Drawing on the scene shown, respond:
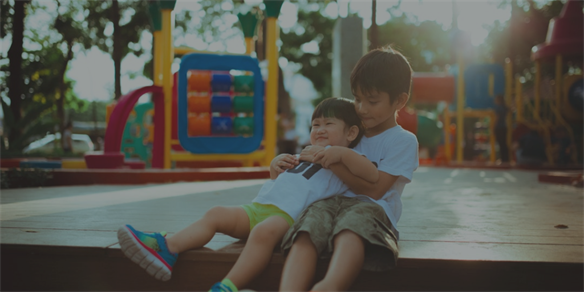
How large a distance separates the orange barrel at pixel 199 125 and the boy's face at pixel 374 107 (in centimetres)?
576

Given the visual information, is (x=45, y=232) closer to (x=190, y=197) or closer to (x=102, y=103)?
(x=190, y=197)

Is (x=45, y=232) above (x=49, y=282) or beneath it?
above

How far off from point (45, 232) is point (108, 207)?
3.75 ft

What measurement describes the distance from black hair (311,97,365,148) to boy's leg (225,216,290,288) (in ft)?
1.79

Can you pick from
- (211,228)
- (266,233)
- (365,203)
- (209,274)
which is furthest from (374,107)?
(209,274)

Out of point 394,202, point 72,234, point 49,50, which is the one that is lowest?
point 72,234

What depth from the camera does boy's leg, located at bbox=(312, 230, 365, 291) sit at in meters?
1.90

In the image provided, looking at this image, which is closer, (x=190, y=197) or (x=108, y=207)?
(x=108, y=207)

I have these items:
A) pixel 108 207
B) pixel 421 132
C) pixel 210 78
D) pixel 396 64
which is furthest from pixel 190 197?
pixel 421 132

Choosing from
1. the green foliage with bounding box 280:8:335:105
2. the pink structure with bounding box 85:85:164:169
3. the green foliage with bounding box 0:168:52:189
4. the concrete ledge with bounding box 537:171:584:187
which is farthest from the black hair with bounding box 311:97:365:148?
the green foliage with bounding box 280:8:335:105

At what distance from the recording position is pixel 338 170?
90.5 inches

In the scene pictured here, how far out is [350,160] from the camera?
89.0 inches

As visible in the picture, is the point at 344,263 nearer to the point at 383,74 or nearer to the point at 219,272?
the point at 219,272

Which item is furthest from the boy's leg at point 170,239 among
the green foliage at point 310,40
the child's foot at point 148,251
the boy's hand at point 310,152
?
the green foliage at point 310,40
